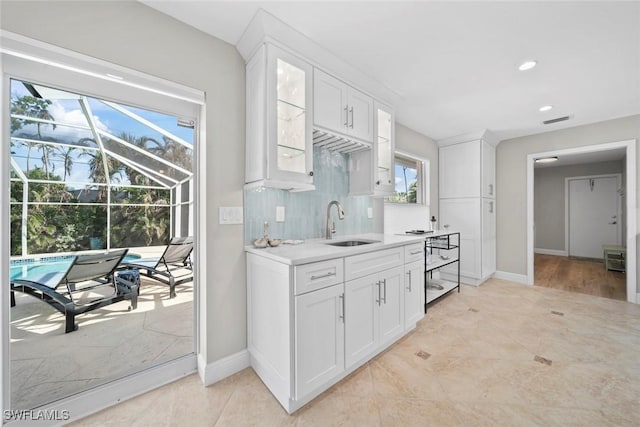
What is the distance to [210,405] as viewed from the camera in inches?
60.7

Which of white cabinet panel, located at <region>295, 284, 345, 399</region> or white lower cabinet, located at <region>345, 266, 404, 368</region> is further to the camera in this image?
white lower cabinet, located at <region>345, 266, 404, 368</region>

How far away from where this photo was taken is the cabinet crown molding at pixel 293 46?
1.63m

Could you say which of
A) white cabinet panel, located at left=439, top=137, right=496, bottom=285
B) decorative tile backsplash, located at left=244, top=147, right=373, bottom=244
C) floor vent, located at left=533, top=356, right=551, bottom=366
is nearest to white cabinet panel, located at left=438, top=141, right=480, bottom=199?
white cabinet panel, located at left=439, top=137, right=496, bottom=285

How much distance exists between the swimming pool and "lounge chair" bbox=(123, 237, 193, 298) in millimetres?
400

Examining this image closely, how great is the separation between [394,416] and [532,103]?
12.0ft

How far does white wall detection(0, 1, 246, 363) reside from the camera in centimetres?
138

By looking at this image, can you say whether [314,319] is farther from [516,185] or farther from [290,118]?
[516,185]

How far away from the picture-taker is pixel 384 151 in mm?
2623

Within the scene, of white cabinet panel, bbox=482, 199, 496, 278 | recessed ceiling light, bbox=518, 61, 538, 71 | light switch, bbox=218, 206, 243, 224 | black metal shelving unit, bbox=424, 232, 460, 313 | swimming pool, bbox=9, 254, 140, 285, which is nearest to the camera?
swimming pool, bbox=9, 254, 140, 285

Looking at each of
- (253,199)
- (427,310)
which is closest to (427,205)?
(427,310)

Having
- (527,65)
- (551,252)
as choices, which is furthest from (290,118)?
(551,252)

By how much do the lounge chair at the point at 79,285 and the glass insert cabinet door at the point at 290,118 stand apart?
3.94 ft

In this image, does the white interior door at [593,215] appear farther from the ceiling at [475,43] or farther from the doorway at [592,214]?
the ceiling at [475,43]

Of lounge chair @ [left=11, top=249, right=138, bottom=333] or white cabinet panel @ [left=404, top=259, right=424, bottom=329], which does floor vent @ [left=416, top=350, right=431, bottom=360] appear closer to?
white cabinet panel @ [left=404, top=259, right=424, bottom=329]
